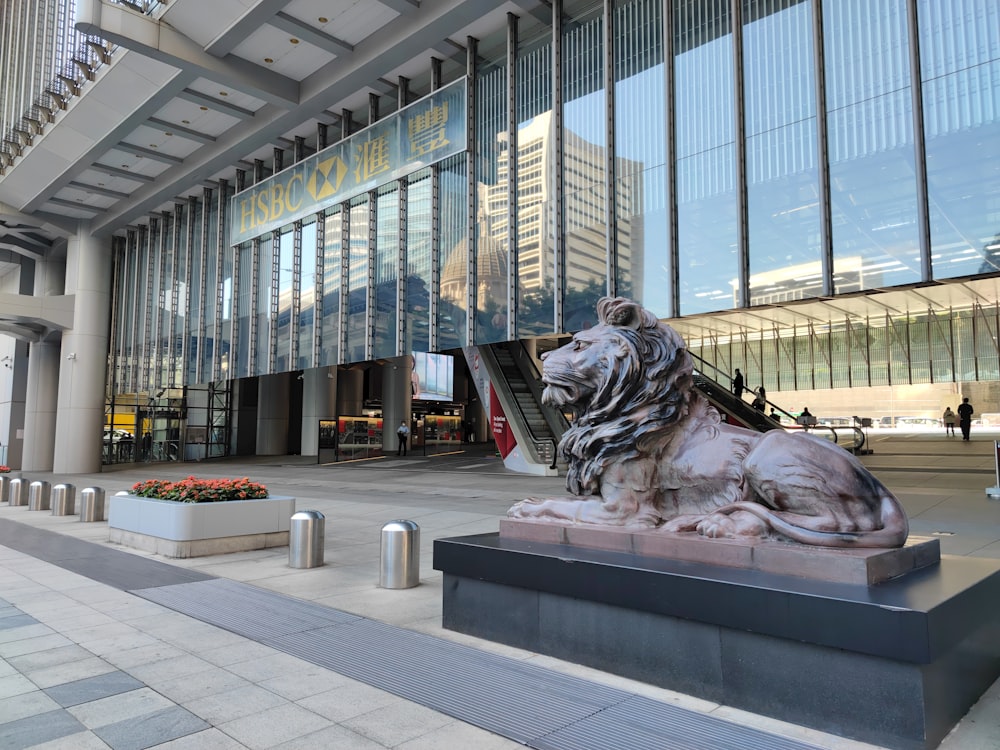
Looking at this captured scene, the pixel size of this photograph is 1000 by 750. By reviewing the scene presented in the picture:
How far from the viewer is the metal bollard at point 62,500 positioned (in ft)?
43.8

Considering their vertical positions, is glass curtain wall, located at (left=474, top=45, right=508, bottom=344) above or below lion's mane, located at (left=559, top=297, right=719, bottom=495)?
above

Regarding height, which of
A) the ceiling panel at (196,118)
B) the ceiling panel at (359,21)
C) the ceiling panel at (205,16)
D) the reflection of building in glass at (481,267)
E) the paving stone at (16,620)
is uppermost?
the ceiling panel at (359,21)

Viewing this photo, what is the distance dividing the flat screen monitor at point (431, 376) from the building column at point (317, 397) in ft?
18.4

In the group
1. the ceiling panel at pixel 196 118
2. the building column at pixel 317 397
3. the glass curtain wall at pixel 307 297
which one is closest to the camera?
the ceiling panel at pixel 196 118

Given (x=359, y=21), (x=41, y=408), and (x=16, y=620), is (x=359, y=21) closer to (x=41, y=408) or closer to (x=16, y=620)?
(x=16, y=620)

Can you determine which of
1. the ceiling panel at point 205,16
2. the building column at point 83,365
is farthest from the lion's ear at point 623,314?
the building column at point 83,365

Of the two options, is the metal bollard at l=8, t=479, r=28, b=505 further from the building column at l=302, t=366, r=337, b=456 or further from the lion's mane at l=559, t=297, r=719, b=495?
the building column at l=302, t=366, r=337, b=456

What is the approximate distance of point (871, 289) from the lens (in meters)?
10.4

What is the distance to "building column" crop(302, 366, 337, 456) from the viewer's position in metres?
33.8

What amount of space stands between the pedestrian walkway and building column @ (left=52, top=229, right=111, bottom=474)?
21.7 m

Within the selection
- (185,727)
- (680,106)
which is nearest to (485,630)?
(185,727)

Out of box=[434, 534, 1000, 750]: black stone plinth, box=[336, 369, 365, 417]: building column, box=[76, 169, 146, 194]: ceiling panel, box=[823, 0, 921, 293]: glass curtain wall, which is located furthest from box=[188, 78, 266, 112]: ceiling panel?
box=[336, 369, 365, 417]: building column

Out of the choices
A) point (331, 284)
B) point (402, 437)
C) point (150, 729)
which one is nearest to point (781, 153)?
point (150, 729)

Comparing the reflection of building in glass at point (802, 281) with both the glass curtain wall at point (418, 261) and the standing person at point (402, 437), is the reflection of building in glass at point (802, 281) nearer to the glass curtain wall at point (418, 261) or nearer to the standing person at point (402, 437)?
the glass curtain wall at point (418, 261)
